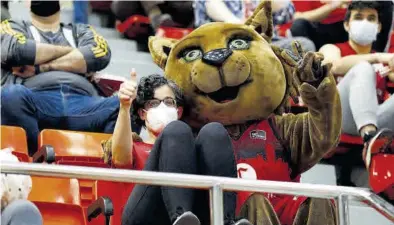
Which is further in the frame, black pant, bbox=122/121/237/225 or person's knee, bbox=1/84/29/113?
person's knee, bbox=1/84/29/113

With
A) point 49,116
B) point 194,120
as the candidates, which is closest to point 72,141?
point 49,116

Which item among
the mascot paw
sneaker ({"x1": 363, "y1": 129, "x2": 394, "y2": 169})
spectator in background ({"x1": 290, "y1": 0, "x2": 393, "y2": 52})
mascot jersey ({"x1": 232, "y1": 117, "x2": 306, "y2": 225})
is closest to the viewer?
the mascot paw

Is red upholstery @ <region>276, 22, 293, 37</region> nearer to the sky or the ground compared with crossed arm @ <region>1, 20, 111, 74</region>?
nearer to the ground

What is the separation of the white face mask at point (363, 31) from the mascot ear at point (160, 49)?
1.00 metres

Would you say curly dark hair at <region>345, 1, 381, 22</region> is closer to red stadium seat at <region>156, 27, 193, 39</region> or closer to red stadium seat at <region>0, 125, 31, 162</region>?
red stadium seat at <region>156, 27, 193, 39</region>

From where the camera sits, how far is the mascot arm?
259 centimetres

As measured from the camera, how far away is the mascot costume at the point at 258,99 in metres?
2.66

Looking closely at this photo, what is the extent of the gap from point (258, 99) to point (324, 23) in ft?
5.34

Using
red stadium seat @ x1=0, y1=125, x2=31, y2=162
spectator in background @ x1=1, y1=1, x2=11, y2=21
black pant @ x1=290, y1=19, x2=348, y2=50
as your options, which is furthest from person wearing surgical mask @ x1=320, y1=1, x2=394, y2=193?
spectator in background @ x1=1, y1=1, x2=11, y2=21

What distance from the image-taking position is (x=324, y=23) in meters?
4.38

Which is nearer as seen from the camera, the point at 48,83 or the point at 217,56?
the point at 217,56

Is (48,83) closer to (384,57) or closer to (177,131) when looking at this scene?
(177,131)

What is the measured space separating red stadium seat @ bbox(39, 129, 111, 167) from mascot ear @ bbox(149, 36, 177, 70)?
302mm

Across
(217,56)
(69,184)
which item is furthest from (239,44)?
(69,184)
